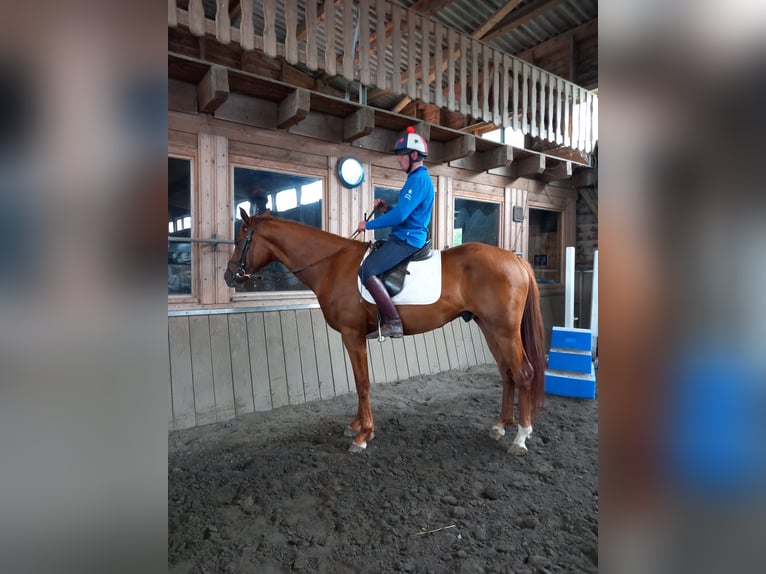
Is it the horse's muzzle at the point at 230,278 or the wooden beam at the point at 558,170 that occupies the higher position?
the wooden beam at the point at 558,170

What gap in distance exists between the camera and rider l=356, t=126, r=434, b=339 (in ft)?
8.96

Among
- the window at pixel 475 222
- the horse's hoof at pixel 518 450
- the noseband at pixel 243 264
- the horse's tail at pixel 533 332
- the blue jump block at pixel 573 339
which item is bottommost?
the horse's hoof at pixel 518 450

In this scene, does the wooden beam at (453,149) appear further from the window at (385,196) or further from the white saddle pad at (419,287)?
the white saddle pad at (419,287)

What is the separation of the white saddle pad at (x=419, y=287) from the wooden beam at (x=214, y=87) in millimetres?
1713

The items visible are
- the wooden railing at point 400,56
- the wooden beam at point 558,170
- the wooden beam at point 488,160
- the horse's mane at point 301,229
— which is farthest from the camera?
the wooden beam at point 558,170

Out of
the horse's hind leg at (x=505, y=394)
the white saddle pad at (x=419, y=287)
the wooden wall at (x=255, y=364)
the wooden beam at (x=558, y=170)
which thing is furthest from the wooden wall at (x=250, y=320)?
the wooden beam at (x=558, y=170)

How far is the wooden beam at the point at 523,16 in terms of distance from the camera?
4480 millimetres

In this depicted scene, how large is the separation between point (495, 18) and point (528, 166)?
1.72 metres

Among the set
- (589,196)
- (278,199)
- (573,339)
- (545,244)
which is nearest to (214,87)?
(278,199)

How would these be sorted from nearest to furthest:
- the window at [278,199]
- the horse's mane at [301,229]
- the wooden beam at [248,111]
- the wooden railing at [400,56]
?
the wooden railing at [400,56]
the horse's mane at [301,229]
the wooden beam at [248,111]
the window at [278,199]

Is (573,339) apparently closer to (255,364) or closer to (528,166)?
(528,166)

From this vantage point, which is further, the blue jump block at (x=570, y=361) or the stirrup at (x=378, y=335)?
the blue jump block at (x=570, y=361)

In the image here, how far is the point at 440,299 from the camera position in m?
2.91
